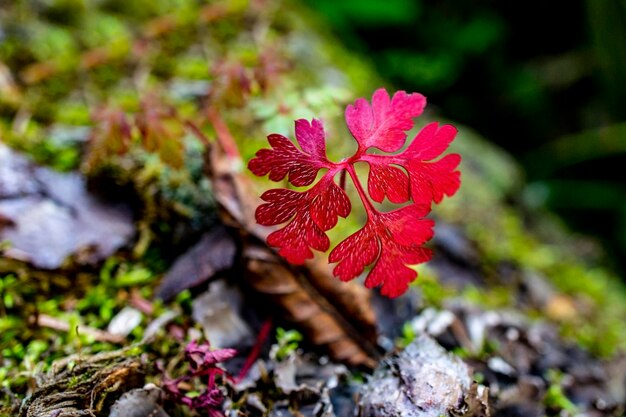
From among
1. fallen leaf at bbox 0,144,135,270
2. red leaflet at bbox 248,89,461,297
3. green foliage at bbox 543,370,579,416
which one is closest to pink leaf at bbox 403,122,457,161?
red leaflet at bbox 248,89,461,297

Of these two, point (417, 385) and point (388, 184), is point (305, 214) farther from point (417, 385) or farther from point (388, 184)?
point (417, 385)

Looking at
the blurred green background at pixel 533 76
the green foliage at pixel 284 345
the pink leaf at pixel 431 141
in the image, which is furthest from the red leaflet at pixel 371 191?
the blurred green background at pixel 533 76

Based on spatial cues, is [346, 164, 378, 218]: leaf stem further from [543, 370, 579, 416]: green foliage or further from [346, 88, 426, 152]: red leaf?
[543, 370, 579, 416]: green foliage

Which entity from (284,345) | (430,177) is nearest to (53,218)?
(284,345)

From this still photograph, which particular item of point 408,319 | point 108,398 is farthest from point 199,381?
point 408,319

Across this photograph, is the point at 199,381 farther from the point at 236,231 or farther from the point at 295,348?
the point at 236,231

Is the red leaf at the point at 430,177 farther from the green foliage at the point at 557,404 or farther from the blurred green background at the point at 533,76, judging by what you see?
the blurred green background at the point at 533,76

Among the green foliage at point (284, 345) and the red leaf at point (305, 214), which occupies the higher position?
the red leaf at point (305, 214)
